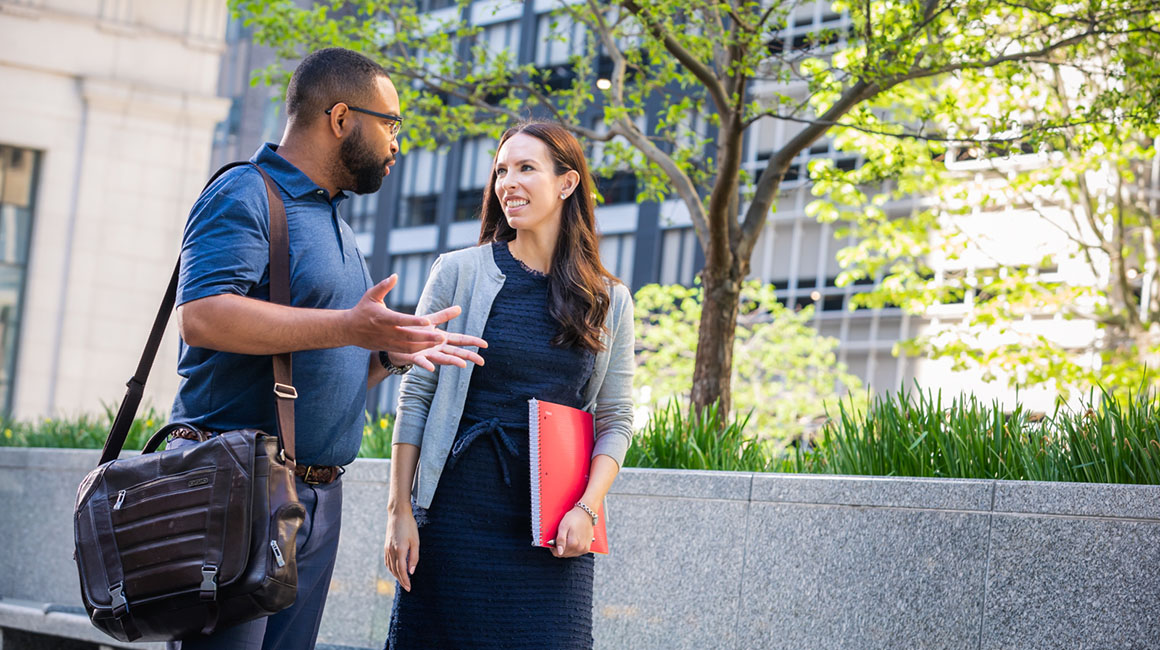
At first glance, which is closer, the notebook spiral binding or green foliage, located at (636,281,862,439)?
the notebook spiral binding

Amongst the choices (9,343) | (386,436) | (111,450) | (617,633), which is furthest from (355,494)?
(9,343)

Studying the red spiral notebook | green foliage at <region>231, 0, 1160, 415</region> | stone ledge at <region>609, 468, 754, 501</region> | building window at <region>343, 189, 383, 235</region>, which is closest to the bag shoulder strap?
the red spiral notebook

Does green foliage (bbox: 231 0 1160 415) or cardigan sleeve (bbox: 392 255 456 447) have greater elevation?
green foliage (bbox: 231 0 1160 415)

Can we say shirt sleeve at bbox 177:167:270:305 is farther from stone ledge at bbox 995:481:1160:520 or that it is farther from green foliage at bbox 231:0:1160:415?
green foliage at bbox 231:0:1160:415

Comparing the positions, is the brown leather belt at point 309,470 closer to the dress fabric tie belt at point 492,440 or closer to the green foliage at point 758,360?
the dress fabric tie belt at point 492,440

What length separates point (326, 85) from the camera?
3391 millimetres

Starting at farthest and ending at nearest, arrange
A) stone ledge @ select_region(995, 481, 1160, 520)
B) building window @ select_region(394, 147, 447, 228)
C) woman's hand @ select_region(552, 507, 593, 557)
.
Result: building window @ select_region(394, 147, 447, 228) < stone ledge @ select_region(995, 481, 1160, 520) < woman's hand @ select_region(552, 507, 593, 557)

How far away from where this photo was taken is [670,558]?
6.15 meters

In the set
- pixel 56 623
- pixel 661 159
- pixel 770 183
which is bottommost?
pixel 56 623

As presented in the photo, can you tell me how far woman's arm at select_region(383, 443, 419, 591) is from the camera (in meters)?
3.69

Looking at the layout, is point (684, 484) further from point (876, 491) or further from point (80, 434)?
point (80, 434)

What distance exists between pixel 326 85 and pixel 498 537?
1325mm

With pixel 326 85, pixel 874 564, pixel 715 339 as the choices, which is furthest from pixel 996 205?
pixel 326 85

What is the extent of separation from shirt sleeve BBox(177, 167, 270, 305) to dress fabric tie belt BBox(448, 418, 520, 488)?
84 cm
